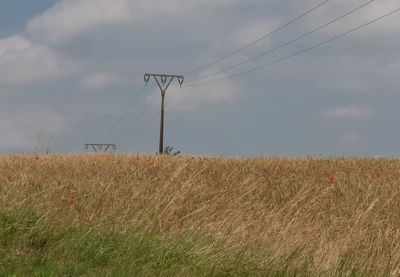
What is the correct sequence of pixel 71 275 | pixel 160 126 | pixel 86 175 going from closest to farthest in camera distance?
pixel 71 275, pixel 86 175, pixel 160 126

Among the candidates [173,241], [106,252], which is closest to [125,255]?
[106,252]

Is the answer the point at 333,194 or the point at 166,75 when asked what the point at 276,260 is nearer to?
the point at 333,194

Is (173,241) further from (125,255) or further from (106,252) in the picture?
(106,252)

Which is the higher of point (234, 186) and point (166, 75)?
point (166, 75)

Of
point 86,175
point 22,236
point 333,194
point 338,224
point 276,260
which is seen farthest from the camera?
point 86,175

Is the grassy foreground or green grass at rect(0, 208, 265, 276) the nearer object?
green grass at rect(0, 208, 265, 276)

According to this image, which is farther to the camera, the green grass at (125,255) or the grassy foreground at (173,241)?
the grassy foreground at (173,241)

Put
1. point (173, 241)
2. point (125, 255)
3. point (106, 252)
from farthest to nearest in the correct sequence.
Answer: point (173, 241)
point (106, 252)
point (125, 255)

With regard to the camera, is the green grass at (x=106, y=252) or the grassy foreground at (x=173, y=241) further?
the grassy foreground at (x=173, y=241)

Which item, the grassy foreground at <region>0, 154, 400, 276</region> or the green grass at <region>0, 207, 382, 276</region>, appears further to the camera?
the grassy foreground at <region>0, 154, 400, 276</region>

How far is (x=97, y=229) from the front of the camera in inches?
280

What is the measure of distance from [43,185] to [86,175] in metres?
2.21

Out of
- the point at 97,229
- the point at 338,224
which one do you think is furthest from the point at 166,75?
the point at 97,229

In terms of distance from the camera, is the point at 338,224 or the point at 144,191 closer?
the point at 338,224
